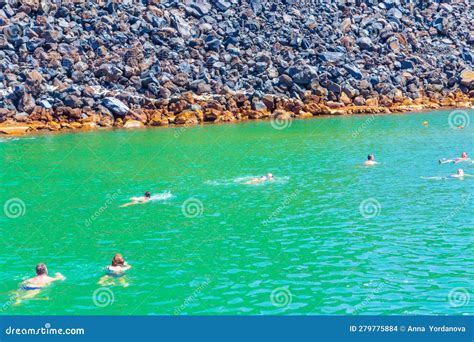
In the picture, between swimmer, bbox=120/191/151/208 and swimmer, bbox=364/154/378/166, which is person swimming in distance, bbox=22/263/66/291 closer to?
swimmer, bbox=120/191/151/208

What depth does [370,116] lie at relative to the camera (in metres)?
87.0

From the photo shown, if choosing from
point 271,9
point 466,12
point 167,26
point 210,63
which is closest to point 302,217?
point 210,63

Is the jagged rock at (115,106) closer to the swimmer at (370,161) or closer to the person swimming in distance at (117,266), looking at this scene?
the swimmer at (370,161)

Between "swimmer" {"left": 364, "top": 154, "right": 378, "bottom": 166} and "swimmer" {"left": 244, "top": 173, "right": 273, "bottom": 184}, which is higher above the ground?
"swimmer" {"left": 364, "top": 154, "right": 378, "bottom": 166}

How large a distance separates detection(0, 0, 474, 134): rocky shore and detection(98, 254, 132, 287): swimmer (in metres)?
57.3

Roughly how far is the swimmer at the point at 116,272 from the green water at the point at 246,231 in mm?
187

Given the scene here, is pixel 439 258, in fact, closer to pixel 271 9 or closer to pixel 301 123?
pixel 301 123

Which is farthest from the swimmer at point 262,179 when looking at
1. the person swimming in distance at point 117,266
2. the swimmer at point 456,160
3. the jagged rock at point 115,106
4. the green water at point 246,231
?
the jagged rock at point 115,106

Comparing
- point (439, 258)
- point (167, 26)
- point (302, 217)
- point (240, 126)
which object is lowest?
point (439, 258)

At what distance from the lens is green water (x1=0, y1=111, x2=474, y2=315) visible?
74.4 feet

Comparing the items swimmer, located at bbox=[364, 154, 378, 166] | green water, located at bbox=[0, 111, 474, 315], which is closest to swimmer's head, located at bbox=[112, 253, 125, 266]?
green water, located at bbox=[0, 111, 474, 315]

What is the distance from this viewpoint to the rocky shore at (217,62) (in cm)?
8519

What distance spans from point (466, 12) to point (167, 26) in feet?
191

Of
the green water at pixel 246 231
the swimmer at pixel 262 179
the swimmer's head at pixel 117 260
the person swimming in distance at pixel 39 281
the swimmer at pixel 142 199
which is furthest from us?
the swimmer at pixel 262 179
